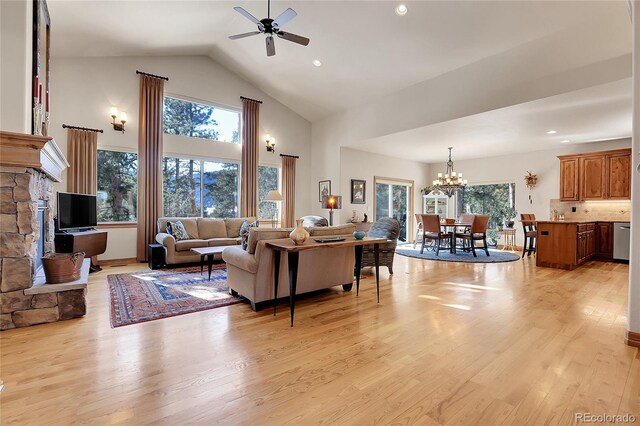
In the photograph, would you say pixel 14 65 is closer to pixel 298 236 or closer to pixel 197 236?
pixel 298 236

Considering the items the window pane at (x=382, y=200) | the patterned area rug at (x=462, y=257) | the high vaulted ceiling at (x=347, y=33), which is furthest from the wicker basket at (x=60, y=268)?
the window pane at (x=382, y=200)

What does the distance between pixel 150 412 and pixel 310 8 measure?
5.40 m

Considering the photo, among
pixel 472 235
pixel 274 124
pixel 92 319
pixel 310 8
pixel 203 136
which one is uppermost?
pixel 310 8

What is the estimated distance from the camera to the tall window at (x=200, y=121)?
265 inches

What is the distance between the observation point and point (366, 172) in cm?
862

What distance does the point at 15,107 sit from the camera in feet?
9.06

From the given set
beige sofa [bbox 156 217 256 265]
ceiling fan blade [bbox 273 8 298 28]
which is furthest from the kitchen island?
beige sofa [bbox 156 217 256 265]

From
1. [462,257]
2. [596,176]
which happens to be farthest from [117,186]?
[596,176]

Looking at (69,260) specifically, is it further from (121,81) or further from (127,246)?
(121,81)

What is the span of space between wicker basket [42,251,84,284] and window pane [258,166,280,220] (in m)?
5.09

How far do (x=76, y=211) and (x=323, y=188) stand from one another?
212 inches

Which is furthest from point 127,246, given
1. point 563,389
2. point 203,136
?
point 563,389

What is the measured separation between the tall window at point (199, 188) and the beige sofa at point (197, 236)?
Answer: 2.08ft

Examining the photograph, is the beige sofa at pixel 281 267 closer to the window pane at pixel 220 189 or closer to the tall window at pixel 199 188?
the tall window at pixel 199 188
